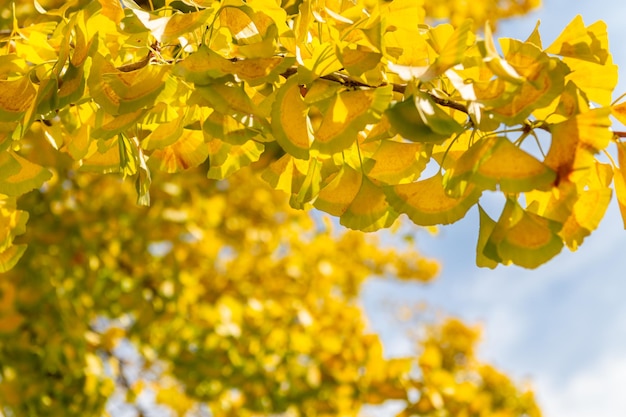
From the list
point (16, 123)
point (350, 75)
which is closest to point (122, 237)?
point (16, 123)

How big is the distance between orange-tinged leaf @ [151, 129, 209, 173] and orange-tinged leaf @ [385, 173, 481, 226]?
270 millimetres

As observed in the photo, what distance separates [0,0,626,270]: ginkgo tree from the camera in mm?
568

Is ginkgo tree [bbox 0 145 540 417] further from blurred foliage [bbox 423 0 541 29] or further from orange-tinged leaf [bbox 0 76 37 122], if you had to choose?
orange-tinged leaf [bbox 0 76 37 122]

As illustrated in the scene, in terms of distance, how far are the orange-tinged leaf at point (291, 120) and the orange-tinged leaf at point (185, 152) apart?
22cm

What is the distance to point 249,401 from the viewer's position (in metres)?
2.94

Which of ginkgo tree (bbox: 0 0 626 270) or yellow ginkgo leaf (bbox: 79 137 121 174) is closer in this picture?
ginkgo tree (bbox: 0 0 626 270)

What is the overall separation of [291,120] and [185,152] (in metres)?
0.24

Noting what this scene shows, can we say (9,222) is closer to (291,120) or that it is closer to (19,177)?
(19,177)

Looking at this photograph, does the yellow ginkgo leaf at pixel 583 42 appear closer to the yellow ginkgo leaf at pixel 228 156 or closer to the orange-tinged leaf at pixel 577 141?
the orange-tinged leaf at pixel 577 141

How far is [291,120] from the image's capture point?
624 millimetres

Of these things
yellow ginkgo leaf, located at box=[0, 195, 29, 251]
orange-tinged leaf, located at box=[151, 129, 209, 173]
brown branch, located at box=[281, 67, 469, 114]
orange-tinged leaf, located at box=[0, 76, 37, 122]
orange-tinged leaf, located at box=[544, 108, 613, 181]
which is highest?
orange-tinged leaf, located at box=[544, 108, 613, 181]

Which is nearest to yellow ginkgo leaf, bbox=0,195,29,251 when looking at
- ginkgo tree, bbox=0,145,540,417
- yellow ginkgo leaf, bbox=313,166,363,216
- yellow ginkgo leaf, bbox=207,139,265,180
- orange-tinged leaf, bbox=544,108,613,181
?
yellow ginkgo leaf, bbox=207,139,265,180

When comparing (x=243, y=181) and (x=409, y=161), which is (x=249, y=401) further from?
(x=409, y=161)

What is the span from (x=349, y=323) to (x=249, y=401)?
0.59 m
